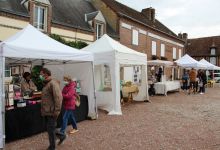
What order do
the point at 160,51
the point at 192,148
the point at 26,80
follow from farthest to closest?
the point at 160,51 < the point at 26,80 < the point at 192,148

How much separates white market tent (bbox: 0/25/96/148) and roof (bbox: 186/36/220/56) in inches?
1823

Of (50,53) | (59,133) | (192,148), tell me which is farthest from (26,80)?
(192,148)

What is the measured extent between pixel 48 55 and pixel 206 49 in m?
50.2

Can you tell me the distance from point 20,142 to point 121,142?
7.61 ft

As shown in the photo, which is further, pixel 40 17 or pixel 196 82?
pixel 196 82

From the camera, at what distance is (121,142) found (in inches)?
246

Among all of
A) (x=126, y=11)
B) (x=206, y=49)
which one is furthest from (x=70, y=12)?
(x=206, y=49)

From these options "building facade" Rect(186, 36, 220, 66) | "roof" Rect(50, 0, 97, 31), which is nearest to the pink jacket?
"roof" Rect(50, 0, 97, 31)

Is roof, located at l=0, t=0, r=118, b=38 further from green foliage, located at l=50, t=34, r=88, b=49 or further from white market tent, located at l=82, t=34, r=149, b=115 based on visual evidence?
white market tent, located at l=82, t=34, r=149, b=115

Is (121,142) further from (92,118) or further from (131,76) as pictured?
(131,76)

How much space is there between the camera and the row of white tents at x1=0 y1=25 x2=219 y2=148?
251 inches

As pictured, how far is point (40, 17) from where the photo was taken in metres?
15.3

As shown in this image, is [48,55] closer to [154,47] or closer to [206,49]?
[154,47]

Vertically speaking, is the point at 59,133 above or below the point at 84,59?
below
